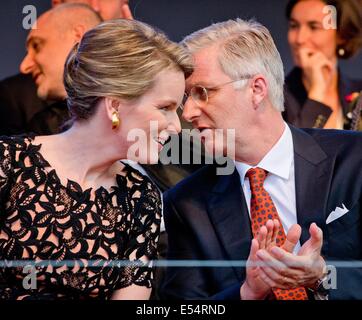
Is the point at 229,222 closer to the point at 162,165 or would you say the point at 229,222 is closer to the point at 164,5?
the point at 162,165

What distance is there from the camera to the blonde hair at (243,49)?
246 centimetres

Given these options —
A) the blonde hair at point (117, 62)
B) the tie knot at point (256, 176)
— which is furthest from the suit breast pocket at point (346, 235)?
the blonde hair at point (117, 62)

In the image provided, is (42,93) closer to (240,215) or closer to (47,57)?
(47,57)

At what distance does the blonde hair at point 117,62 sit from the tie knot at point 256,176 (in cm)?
37

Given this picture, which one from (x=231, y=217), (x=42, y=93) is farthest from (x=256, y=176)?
(x=42, y=93)

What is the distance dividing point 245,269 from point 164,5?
89 cm

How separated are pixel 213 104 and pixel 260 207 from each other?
0.32 m

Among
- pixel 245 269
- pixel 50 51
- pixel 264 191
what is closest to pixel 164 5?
pixel 50 51

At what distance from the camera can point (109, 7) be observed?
284cm

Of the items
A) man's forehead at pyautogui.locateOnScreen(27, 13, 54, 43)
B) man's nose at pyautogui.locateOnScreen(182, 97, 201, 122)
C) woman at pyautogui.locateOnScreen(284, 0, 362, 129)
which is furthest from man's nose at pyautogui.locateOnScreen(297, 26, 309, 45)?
man's forehead at pyautogui.locateOnScreen(27, 13, 54, 43)

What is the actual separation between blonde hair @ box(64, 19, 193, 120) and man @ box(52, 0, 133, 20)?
0.54m

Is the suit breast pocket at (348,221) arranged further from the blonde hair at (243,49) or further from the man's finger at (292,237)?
the blonde hair at (243,49)

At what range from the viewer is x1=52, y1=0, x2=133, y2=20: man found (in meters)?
2.79
